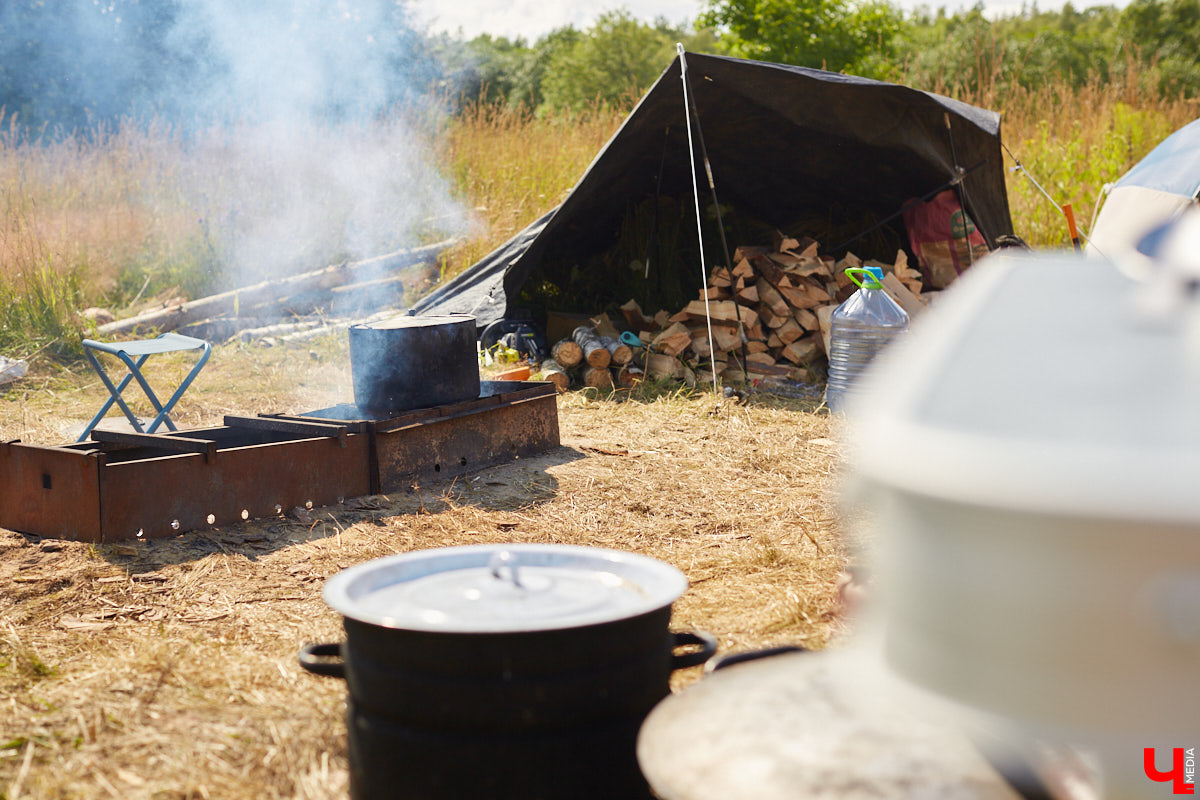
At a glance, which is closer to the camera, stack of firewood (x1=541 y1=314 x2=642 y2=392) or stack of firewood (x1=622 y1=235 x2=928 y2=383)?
stack of firewood (x1=541 y1=314 x2=642 y2=392)

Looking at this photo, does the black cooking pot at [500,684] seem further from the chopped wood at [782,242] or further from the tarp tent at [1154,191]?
the chopped wood at [782,242]

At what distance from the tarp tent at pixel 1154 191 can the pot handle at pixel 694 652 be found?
525cm

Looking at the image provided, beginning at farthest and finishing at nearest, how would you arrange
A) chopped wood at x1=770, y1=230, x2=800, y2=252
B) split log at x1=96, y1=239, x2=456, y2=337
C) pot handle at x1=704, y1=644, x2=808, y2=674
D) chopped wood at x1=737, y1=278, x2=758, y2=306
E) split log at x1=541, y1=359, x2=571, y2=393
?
split log at x1=96, y1=239, x2=456, y2=337 < chopped wood at x1=770, y1=230, x2=800, y2=252 < chopped wood at x1=737, y1=278, x2=758, y2=306 < split log at x1=541, y1=359, x2=571, y2=393 < pot handle at x1=704, y1=644, x2=808, y2=674

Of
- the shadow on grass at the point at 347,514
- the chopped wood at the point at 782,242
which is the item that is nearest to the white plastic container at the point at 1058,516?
the shadow on grass at the point at 347,514

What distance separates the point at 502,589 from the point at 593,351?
507 centimetres

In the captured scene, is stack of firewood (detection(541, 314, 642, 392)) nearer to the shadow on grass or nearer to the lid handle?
the shadow on grass

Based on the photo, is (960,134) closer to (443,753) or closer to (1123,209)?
(1123,209)

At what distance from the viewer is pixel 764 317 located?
7.02 m

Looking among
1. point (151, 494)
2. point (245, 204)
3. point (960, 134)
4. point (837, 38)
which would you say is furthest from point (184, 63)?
point (151, 494)

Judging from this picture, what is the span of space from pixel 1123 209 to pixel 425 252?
624 centimetres

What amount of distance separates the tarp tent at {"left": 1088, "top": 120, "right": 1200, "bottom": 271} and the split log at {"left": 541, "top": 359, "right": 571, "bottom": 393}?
344 centimetres

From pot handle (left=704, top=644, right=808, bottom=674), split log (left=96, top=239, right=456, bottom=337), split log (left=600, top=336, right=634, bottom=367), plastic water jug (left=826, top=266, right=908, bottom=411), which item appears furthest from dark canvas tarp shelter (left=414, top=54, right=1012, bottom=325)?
pot handle (left=704, top=644, right=808, bottom=674)

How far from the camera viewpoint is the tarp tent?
6.26 metres

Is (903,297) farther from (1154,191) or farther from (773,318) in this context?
(1154,191)
